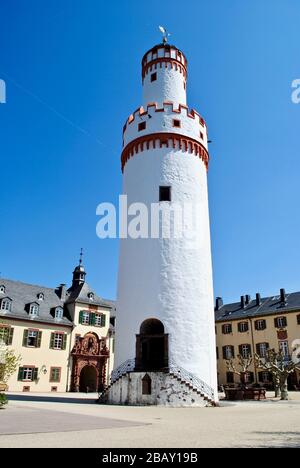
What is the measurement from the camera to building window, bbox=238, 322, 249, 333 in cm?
4756

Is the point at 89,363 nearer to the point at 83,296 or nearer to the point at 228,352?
the point at 83,296

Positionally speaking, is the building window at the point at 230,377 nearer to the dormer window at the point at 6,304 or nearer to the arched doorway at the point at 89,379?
the arched doorway at the point at 89,379

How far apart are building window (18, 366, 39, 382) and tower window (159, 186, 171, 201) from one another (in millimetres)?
23377

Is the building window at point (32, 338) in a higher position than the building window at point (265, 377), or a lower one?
higher

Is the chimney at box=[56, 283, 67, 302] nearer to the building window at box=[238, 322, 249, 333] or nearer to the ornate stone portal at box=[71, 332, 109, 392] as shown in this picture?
the ornate stone portal at box=[71, 332, 109, 392]

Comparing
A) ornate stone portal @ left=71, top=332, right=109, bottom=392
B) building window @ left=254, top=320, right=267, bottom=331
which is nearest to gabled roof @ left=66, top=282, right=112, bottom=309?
ornate stone portal @ left=71, top=332, right=109, bottom=392

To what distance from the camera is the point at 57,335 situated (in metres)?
39.3

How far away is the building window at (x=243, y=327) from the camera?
4756cm

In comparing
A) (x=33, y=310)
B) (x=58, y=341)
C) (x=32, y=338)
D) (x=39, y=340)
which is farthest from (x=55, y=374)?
(x=33, y=310)

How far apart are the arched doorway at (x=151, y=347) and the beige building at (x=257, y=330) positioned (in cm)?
2524

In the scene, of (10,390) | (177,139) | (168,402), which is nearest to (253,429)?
(168,402)

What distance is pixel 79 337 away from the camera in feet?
134

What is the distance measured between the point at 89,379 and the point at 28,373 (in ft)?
28.1

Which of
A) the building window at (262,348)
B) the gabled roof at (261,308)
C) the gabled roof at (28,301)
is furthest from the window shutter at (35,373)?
the building window at (262,348)
